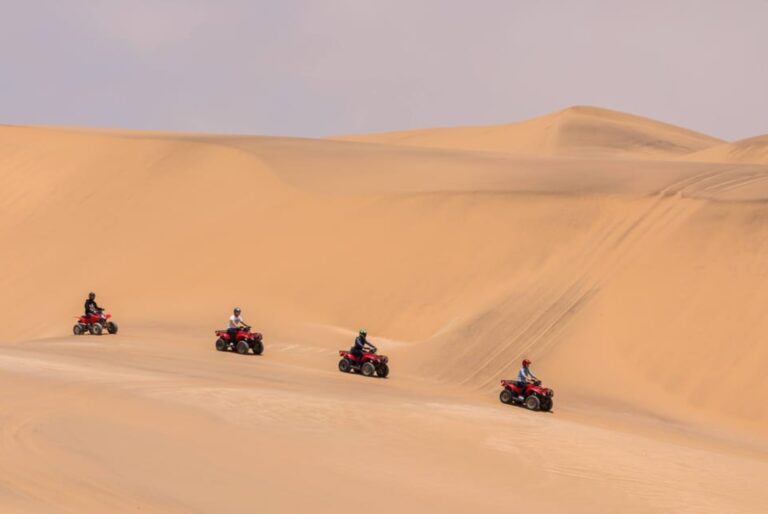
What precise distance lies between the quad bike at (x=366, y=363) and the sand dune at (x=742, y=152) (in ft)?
139

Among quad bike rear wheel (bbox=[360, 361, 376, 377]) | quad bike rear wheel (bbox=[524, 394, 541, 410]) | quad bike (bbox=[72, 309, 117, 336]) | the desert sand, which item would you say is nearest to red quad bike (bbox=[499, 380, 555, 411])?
quad bike rear wheel (bbox=[524, 394, 541, 410])

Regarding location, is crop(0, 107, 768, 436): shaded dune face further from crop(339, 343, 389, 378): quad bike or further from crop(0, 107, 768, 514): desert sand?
crop(339, 343, 389, 378): quad bike

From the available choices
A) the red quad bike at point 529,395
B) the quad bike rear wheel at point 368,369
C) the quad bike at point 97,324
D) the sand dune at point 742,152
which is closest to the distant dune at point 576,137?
the sand dune at point 742,152

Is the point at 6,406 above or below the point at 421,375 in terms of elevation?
below

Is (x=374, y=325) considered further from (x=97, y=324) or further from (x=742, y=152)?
(x=742, y=152)

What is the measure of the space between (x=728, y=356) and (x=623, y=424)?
4704 mm

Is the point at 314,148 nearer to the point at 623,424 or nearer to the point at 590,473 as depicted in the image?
the point at 623,424

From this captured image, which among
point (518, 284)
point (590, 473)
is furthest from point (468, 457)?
point (518, 284)

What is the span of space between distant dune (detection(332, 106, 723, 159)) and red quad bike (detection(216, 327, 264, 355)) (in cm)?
5238

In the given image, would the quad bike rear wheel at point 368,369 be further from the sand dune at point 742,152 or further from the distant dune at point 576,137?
the distant dune at point 576,137

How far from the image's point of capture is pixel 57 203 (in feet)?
141

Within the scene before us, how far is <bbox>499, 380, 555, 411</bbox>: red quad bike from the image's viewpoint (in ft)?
65.2

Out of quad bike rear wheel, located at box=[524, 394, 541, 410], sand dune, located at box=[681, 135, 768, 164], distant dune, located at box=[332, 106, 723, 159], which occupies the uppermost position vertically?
distant dune, located at box=[332, 106, 723, 159]

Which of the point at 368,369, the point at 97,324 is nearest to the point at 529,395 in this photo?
the point at 368,369
